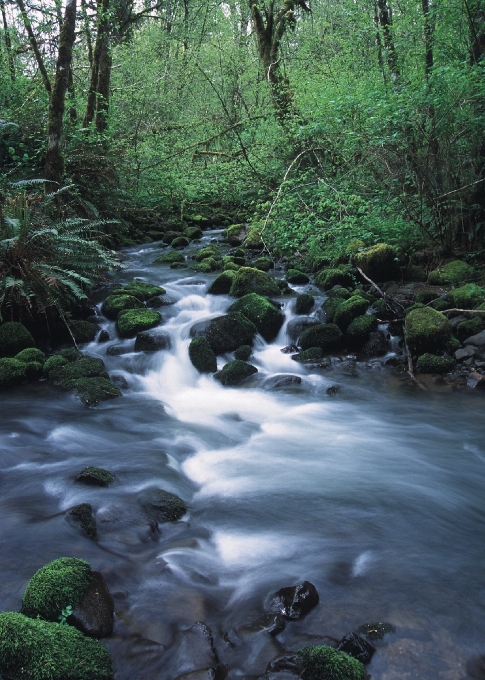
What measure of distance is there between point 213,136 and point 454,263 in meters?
10.00

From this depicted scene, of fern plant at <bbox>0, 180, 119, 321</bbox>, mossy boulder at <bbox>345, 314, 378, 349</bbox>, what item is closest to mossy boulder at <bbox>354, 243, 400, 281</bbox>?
mossy boulder at <bbox>345, 314, 378, 349</bbox>

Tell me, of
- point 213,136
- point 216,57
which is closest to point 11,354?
point 213,136

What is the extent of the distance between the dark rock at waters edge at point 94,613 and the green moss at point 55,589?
40 mm

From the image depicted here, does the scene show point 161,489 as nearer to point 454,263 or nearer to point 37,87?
point 454,263

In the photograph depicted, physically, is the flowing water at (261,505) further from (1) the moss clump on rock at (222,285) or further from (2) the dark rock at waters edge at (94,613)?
(1) the moss clump on rock at (222,285)

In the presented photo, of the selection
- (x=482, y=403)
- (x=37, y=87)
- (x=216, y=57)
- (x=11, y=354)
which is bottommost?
(x=482, y=403)

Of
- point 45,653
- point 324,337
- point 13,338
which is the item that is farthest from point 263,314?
point 45,653

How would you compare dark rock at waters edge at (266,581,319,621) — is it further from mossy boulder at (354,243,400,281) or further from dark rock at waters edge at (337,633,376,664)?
mossy boulder at (354,243,400,281)

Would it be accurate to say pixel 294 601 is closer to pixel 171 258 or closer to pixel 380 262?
pixel 380 262

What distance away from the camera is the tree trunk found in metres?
9.58

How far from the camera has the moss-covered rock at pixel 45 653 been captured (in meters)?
2.59

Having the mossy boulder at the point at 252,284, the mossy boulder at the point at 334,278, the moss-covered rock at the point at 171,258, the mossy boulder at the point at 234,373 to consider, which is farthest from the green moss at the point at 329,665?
the moss-covered rock at the point at 171,258

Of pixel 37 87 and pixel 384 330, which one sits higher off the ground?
pixel 37 87

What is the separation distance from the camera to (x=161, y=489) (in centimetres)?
504
